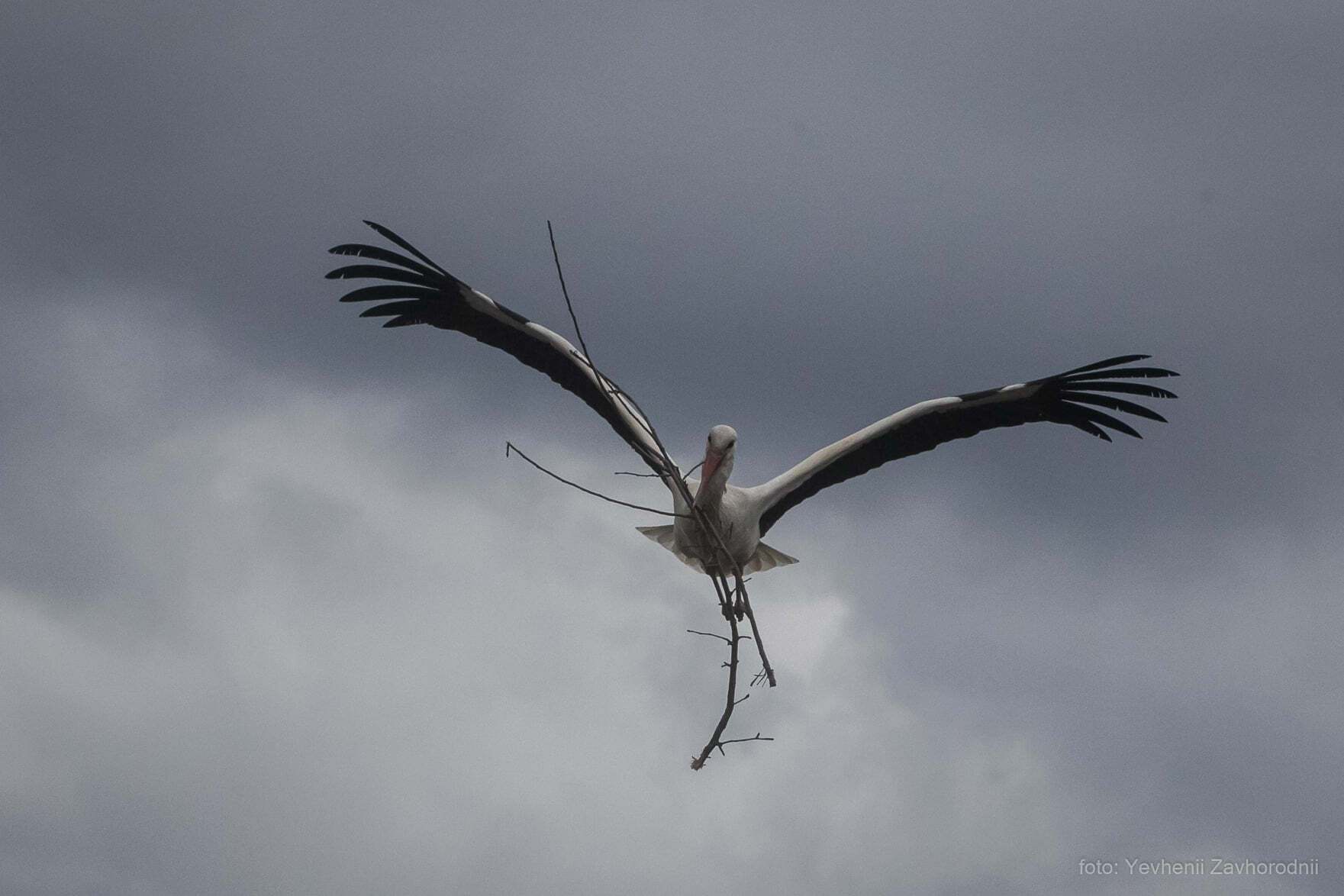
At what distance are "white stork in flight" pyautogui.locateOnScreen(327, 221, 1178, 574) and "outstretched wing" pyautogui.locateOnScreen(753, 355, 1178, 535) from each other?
0.01m

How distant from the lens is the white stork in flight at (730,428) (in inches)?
455

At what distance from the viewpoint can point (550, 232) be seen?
261 inches

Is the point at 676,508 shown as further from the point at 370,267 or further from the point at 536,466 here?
the point at 536,466

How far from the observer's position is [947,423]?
12.9 metres

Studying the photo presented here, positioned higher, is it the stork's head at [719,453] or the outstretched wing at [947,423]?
the outstretched wing at [947,423]

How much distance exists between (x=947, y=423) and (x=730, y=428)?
2.65 metres

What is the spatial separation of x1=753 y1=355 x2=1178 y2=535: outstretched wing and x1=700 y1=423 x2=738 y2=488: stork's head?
1.05 meters

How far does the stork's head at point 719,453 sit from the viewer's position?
11.1m

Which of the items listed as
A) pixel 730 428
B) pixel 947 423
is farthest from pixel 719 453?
pixel 947 423

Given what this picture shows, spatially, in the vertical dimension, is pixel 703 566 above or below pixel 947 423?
below

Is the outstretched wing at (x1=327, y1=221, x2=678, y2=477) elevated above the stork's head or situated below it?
above

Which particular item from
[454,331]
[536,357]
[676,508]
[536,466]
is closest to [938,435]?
[676,508]

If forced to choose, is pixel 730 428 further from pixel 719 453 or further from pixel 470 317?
pixel 470 317

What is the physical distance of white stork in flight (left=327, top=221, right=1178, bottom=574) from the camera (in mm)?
11555
